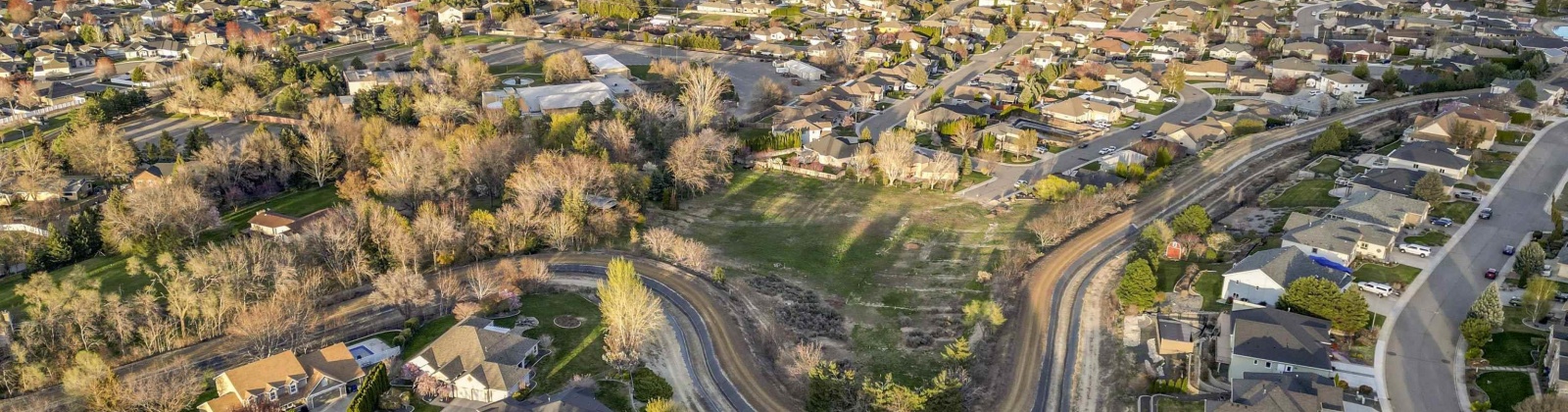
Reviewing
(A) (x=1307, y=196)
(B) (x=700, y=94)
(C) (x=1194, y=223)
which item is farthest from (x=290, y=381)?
(A) (x=1307, y=196)

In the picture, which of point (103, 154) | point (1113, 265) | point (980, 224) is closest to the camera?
point (1113, 265)

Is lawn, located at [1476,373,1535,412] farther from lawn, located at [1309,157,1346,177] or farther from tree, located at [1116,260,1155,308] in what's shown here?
lawn, located at [1309,157,1346,177]

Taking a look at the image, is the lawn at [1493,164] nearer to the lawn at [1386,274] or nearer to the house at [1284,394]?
the lawn at [1386,274]

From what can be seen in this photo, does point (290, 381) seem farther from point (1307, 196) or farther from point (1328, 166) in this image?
point (1328, 166)

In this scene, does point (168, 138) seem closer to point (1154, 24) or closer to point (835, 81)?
point (835, 81)

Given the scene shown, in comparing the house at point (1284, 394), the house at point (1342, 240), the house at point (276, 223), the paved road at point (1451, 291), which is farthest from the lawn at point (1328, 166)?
the house at point (276, 223)

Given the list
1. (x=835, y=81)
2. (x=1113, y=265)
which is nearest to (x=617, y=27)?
(x=835, y=81)

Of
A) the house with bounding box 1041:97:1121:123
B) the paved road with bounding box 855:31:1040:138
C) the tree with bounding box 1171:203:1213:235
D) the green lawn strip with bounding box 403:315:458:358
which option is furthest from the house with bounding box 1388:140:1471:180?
the green lawn strip with bounding box 403:315:458:358
